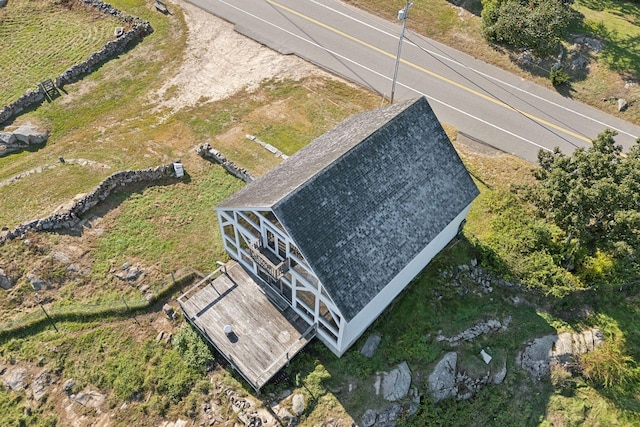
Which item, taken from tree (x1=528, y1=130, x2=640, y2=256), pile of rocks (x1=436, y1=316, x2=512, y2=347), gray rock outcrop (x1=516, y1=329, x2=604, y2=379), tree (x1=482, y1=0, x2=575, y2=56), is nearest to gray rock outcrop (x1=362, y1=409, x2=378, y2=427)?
pile of rocks (x1=436, y1=316, x2=512, y2=347)

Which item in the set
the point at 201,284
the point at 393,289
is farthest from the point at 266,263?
the point at 393,289

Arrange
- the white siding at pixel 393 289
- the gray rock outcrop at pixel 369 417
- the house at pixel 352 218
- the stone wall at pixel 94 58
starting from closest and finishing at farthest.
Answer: the house at pixel 352 218 < the gray rock outcrop at pixel 369 417 < the white siding at pixel 393 289 < the stone wall at pixel 94 58

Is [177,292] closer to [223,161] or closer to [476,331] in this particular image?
[223,161]

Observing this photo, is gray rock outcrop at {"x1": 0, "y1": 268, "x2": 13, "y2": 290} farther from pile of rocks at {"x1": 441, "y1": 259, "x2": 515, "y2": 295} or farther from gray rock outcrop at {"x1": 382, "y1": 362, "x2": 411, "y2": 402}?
pile of rocks at {"x1": 441, "y1": 259, "x2": 515, "y2": 295}

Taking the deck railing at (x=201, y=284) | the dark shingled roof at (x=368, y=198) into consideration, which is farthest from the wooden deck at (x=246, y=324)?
the dark shingled roof at (x=368, y=198)

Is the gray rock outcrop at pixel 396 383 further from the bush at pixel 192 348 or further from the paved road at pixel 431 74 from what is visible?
the paved road at pixel 431 74

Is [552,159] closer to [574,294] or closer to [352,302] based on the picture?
[574,294]
